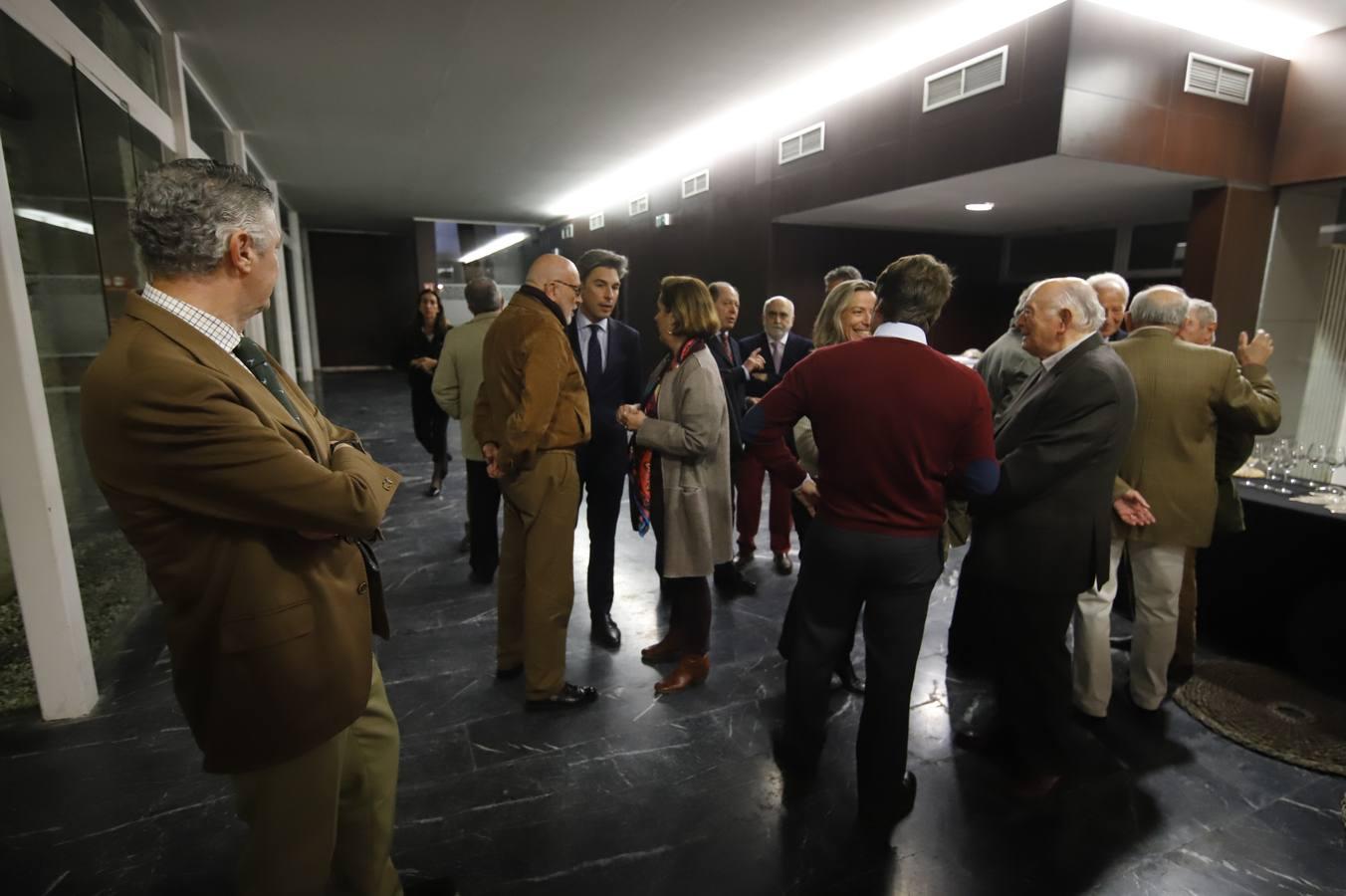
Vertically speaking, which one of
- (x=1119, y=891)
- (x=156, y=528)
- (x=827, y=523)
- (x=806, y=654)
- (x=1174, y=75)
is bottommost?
(x=1119, y=891)

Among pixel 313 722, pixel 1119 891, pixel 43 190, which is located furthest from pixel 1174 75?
pixel 43 190

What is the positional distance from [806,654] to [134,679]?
2762 mm

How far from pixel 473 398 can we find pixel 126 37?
2.82m

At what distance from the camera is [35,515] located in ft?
7.66

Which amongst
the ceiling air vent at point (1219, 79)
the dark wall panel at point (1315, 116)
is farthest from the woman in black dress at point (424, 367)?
the dark wall panel at point (1315, 116)

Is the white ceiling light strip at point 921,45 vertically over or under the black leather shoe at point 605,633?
over

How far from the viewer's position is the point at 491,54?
4785mm

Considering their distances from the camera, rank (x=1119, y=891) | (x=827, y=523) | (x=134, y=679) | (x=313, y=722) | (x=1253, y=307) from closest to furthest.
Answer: (x=313, y=722), (x=1119, y=891), (x=827, y=523), (x=134, y=679), (x=1253, y=307)

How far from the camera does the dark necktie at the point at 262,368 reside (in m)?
1.23

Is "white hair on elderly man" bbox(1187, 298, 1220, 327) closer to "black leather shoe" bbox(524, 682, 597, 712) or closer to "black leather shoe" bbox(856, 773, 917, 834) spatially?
"black leather shoe" bbox(856, 773, 917, 834)

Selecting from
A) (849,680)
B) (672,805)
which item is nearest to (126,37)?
(672,805)

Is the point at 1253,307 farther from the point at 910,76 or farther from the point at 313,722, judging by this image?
the point at 313,722

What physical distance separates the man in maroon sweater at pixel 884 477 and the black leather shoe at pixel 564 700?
3.24 ft

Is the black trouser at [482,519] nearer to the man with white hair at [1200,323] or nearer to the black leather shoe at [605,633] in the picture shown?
the black leather shoe at [605,633]
